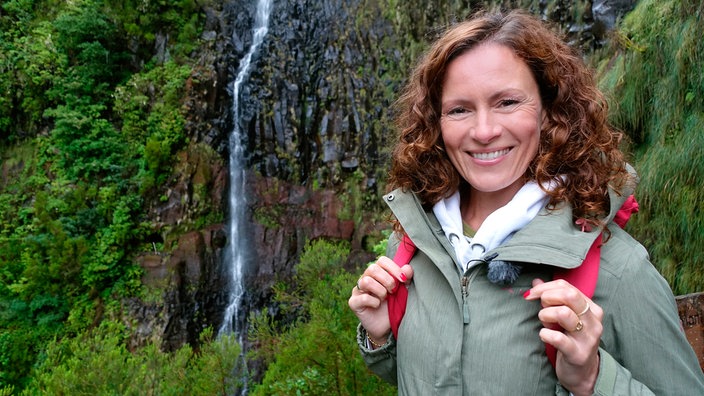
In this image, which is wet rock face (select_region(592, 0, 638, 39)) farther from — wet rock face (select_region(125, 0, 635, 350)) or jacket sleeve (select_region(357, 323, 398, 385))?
jacket sleeve (select_region(357, 323, 398, 385))

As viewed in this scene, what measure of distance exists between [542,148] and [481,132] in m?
0.17

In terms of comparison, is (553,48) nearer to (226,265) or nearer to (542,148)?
(542,148)

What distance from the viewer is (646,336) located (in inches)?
34.2

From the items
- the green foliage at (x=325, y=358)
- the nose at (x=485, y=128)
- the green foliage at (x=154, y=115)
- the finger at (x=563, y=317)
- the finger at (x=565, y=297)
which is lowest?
the green foliage at (x=325, y=358)

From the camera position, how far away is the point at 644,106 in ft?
13.9

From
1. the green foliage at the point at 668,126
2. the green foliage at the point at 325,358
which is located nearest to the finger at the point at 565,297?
the green foliage at the point at 668,126

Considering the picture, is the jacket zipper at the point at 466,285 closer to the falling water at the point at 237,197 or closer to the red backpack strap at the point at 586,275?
the red backpack strap at the point at 586,275

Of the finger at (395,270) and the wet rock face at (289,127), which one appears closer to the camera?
the finger at (395,270)

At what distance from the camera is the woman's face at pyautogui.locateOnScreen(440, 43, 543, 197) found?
3.38ft

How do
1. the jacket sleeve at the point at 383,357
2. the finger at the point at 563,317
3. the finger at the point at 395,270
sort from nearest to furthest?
the finger at the point at 563,317, the finger at the point at 395,270, the jacket sleeve at the point at 383,357

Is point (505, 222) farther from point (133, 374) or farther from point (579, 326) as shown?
point (133, 374)

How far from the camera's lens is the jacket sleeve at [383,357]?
122 cm

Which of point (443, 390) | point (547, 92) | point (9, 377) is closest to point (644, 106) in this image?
point (547, 92)

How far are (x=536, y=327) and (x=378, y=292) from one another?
372 mm
